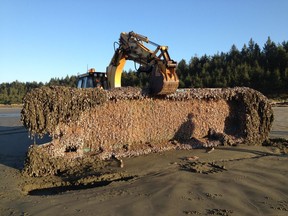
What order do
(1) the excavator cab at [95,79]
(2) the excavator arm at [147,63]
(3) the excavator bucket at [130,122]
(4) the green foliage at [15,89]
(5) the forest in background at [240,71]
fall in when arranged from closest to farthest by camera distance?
1. (3) the excavator bucket at [130,122]
2. (2) the excavator arm at [147,63]
3. (1) the excavator cab at [95,79]
4. (5) the forest in background at [240,71]
5. (4) the green foliage at [15,89]

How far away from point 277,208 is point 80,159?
4651 millimetres

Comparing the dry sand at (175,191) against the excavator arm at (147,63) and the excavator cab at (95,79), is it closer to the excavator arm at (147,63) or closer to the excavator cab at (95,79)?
the excavator arm at (147,63)

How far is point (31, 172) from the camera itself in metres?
7.25

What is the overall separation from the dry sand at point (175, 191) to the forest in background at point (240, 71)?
108 ft

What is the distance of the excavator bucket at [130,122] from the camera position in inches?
297

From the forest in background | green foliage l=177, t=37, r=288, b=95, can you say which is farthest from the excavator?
green foliage l=177, t=37, r=288, b=95

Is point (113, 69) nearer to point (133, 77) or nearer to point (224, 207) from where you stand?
point (224, 207)

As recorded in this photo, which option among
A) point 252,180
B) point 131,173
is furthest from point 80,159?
point 252,180

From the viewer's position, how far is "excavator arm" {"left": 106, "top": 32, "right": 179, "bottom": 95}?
8.73m

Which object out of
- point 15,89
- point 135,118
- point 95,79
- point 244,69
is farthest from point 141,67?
point 15,89

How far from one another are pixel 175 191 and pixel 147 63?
5152mm

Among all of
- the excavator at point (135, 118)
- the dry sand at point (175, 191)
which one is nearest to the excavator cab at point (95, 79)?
the excavator at point (135, 118)

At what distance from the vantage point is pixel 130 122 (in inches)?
355

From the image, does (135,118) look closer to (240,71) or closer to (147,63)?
(147,63)
